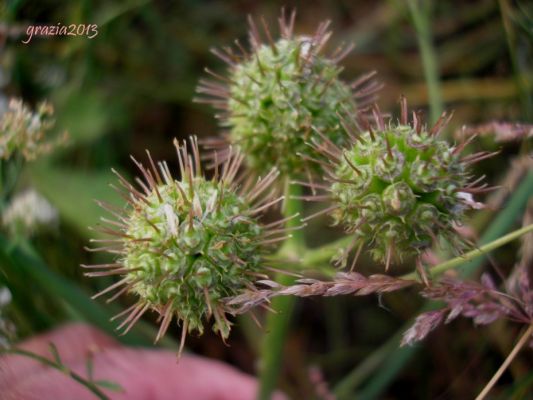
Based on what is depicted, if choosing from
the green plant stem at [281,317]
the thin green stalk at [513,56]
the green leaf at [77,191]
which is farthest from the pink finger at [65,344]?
the thin green stalk at [513,56]

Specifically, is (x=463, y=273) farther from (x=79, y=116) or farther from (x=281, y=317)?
(x=79, y=116)

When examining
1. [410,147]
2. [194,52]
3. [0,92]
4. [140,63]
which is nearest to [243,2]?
[194,52]

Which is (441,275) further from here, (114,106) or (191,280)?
(114,106)

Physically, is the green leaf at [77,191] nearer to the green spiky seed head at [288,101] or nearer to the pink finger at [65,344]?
the pink finger at [65,344]

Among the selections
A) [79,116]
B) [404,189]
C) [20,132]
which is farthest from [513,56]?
[79,116]

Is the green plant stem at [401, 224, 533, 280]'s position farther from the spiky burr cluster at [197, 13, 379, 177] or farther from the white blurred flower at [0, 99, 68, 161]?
the white blurred flower at [0, 99, 68, 161]

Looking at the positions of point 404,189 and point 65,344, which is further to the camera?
point 65,344
